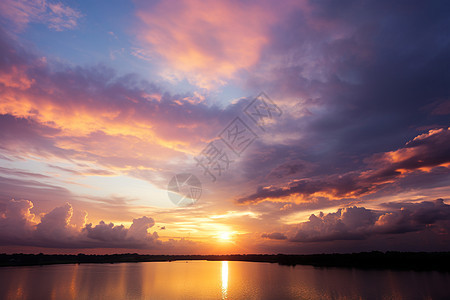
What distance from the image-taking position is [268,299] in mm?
69000

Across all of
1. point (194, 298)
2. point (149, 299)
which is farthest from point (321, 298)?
point (149, 299)

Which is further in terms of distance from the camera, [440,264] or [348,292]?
[440,264]

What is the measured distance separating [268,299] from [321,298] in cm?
1492

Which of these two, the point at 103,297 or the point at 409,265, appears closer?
the point at 103,297

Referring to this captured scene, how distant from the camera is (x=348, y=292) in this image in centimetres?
7831

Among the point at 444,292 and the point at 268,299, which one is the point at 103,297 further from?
the point at 444,292

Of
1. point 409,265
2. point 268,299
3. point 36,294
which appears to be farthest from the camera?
point 409,265

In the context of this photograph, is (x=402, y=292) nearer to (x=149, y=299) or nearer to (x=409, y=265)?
(x=149, y=299)

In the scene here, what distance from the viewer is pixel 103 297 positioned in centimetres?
7225

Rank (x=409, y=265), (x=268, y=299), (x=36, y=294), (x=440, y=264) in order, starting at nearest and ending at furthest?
(x=268, y=299) < (x=36, y=294) < (x=440, y=264) < (x=409, y=265)

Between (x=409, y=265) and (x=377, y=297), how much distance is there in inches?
6664

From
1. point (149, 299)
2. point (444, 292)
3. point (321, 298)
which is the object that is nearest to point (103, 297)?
point (149, 299)

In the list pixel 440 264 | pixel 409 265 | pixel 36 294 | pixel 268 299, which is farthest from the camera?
pixel 409 265

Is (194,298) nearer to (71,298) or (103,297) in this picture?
(103,297)
